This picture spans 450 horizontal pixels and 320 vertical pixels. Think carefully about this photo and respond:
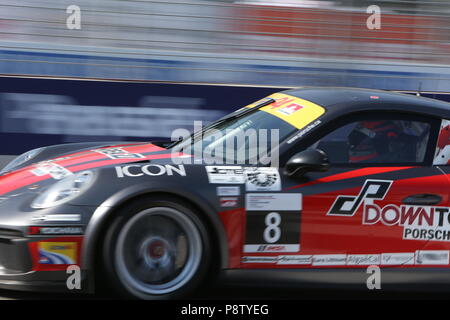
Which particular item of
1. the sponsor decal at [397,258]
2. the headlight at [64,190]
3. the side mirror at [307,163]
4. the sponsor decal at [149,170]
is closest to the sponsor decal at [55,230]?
the headlight at [64,190]

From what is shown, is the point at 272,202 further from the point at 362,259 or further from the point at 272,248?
the point at 362,259

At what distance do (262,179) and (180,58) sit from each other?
3.83 m

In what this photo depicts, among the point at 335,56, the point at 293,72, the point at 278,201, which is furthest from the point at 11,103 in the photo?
the point at 278,201

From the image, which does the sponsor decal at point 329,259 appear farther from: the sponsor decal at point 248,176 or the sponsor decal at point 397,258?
the sponsor decal at point 248,176

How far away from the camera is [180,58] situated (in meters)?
7.71

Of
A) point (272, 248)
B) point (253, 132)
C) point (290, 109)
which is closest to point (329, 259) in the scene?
point (272, 248)

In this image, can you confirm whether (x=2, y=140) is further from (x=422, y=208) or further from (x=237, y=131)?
(x=422, y=208)

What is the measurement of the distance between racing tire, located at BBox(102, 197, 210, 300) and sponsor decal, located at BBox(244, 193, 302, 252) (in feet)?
0.90

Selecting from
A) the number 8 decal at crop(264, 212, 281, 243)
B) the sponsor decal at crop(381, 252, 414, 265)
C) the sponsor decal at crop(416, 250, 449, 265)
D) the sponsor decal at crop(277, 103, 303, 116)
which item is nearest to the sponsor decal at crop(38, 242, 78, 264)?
the number 8 decal at crop(264, 212, 281, 243)

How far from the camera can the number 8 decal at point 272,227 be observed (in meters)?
4.08

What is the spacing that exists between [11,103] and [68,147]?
2.44 m

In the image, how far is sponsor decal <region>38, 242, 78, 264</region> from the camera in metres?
3.84

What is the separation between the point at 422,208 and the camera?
14.1 feet

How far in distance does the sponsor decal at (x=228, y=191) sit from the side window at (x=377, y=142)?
0.61 m
